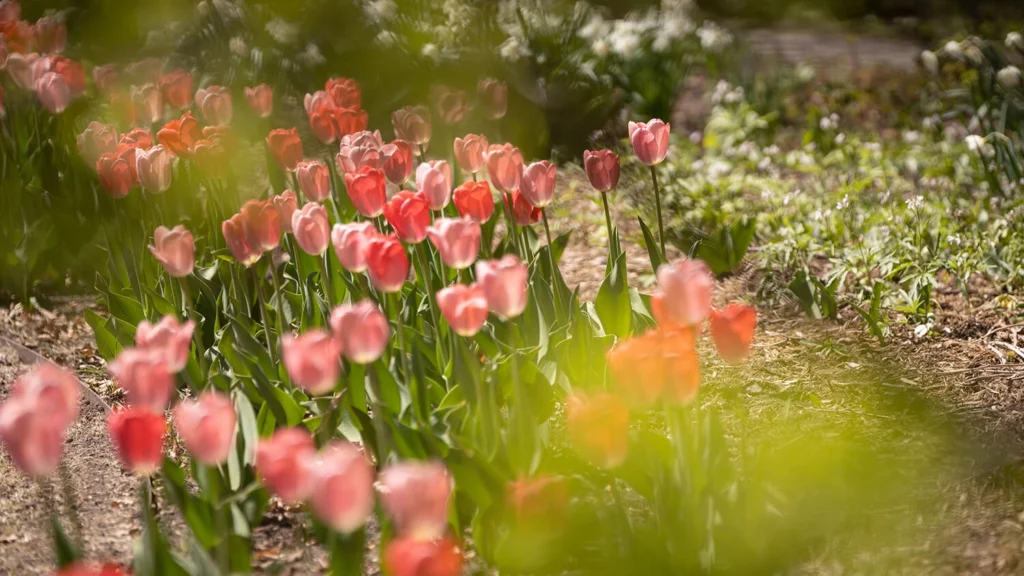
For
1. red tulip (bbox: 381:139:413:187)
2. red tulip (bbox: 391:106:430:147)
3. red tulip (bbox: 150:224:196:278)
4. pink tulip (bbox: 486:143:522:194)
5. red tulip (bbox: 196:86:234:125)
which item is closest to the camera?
red tulip (bbox: 150:224:196:278)

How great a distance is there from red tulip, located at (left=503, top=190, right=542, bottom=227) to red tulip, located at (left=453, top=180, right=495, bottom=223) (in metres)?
0.21

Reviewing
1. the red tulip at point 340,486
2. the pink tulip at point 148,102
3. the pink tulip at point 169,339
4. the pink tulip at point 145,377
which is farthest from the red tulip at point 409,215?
the pink tulip at point 148,102

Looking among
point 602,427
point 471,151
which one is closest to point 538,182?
point 471,151

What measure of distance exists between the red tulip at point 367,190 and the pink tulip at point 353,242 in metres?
0.31

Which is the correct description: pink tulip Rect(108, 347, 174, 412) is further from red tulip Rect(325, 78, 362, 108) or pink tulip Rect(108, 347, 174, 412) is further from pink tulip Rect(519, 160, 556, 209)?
red tulip Rect(325, 78, 362, 108)

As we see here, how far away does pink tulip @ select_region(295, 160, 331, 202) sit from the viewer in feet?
7.44

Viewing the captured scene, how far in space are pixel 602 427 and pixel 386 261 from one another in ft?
1.65

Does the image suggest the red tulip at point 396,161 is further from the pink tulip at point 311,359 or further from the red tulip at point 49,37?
the red tulip at point 49,37

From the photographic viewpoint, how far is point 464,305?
5.22 ft

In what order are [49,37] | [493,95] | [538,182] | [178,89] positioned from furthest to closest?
[49,37] < [178,89] < [493,95] < [538,182]

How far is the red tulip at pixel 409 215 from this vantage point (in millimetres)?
1922

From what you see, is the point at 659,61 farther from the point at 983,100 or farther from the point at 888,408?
the point at 888,408

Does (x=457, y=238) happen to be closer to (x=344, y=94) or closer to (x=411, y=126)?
(x=411, y=126)

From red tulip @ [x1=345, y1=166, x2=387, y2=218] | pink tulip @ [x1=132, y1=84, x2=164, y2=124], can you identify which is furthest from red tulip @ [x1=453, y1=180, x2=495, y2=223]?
pink tulip @ [x1=132, y1=84, x2=164, y2=124]
